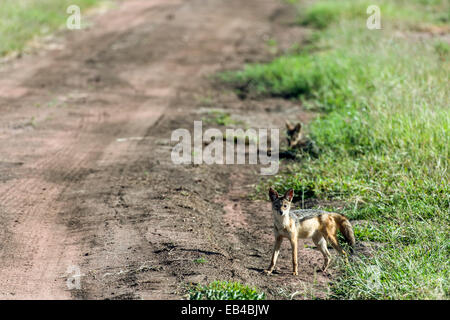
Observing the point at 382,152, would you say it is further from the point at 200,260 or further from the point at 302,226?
the point at 200,260

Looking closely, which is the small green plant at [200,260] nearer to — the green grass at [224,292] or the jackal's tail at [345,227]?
the green grass at [224,292]

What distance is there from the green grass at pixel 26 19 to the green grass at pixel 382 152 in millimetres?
5139

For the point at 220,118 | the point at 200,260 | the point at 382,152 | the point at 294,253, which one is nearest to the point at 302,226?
the point at 294,253

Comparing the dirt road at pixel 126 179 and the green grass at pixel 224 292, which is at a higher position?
the green grass at pixel 224 292

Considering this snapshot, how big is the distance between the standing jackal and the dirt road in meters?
0.27

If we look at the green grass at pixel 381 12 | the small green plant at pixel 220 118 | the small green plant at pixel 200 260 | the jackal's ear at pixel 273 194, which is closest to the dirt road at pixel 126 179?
the small green plant at pixel 200 260

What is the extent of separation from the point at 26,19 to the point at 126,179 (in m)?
9.63

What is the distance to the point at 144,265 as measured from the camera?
648 centimetres

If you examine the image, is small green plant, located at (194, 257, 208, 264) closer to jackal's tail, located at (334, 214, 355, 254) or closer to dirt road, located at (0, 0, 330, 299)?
dirt road, located at (0, 0, 330, 299)

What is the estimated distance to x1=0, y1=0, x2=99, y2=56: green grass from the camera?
15.9m

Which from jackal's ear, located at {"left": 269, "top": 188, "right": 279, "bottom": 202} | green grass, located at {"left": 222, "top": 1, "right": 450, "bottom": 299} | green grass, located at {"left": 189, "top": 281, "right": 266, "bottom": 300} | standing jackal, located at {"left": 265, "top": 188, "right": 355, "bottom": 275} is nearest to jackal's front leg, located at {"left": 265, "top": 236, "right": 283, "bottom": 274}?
standing jackal, located at {"left": 265, "top": 188, "right": 355, "bottom": 275}

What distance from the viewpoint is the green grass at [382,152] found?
6156 mm
